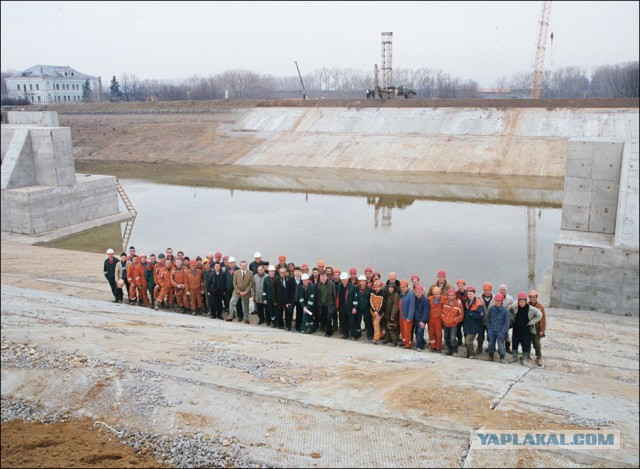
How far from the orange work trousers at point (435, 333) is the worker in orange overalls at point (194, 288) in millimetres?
4790

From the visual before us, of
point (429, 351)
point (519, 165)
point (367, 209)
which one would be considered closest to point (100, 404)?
point (429, 351)

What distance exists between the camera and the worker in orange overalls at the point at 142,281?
11.9 meters

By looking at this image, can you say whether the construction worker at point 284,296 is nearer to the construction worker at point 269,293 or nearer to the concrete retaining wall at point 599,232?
the construction worker at point 269,293

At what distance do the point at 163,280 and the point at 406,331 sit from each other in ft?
17.1

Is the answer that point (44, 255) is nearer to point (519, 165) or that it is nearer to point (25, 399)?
point (25, 399)


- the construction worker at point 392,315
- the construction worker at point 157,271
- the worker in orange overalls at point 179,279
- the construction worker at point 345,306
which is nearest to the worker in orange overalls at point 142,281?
the construction worker at point 157,271

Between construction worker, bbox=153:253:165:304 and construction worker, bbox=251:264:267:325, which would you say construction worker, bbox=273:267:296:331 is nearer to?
construction worker, bbox=251:264:267:325

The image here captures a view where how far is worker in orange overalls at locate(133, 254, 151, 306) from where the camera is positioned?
11869mm

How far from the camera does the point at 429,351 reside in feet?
31.0

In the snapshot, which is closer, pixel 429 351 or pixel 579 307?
pixel 429 351

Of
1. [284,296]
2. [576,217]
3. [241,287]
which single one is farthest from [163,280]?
[576,217]

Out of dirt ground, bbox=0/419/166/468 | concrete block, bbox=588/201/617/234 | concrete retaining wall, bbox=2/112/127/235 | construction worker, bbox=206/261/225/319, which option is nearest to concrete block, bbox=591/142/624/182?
concrete block, bbox=588/201/617/234

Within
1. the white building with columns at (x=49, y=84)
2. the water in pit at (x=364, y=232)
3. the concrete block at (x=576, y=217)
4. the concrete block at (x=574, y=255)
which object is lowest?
the water in pit at (x=364, y=232)

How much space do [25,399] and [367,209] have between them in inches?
799
